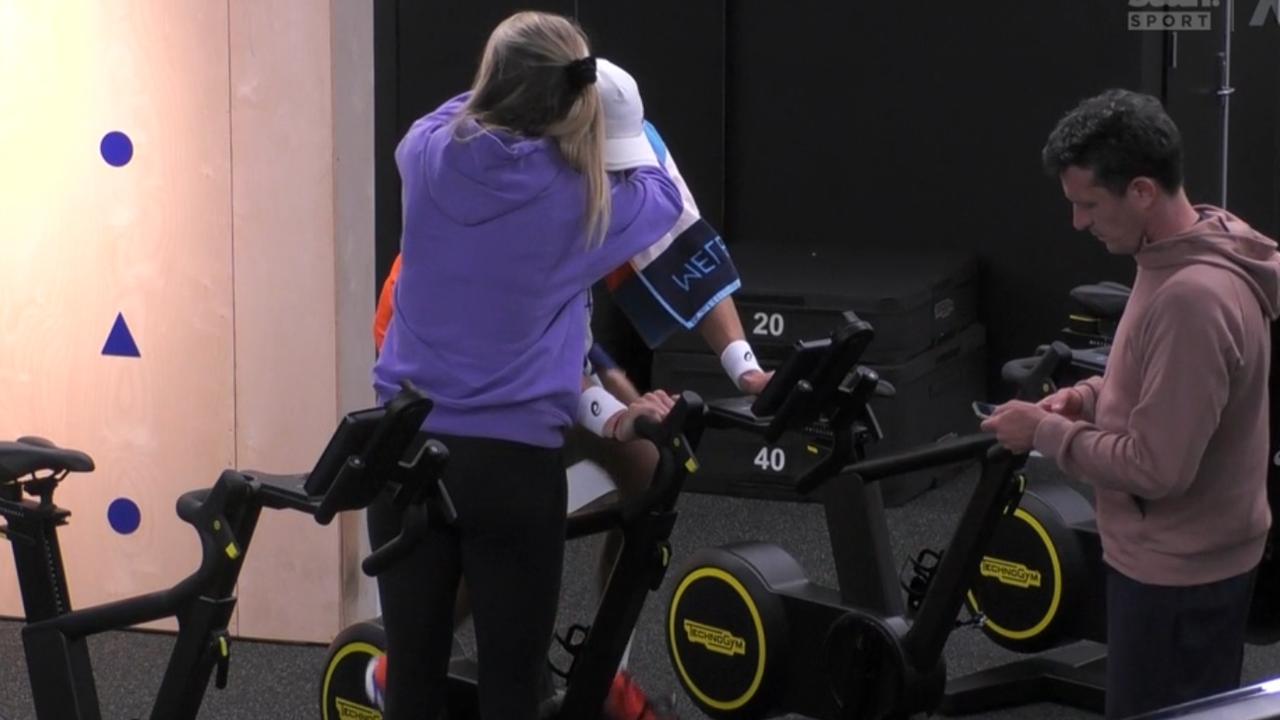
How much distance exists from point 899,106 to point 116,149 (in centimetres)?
316

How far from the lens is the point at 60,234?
4.48 metres

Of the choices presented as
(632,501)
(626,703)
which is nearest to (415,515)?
(632,501)

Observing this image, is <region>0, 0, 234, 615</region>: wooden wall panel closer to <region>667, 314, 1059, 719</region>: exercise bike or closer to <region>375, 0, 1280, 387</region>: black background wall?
<region>667, 314, 1059, 719</region>: exercise bike

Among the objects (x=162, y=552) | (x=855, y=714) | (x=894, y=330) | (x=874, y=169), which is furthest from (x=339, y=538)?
(x=874, y=169)

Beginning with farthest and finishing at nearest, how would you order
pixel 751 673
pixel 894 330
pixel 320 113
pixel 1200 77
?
pixel 1200 77 → pixel 894 330 → pixel 320 113 → pixel 751 673

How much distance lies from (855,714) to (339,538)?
1354mm

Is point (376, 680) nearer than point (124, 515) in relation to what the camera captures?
Yes

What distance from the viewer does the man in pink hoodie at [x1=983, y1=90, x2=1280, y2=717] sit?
258cm

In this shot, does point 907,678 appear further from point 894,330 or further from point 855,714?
point 894,330

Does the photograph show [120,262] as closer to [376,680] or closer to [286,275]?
[286,275]

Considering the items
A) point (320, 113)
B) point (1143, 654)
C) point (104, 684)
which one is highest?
point (320, 113)

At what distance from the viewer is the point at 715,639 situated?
13.1 ft

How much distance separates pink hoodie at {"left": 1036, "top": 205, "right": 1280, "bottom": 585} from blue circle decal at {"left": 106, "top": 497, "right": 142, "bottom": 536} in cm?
254

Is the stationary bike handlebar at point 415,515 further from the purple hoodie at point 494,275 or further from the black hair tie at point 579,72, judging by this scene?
the black hair tie at point 579,72
